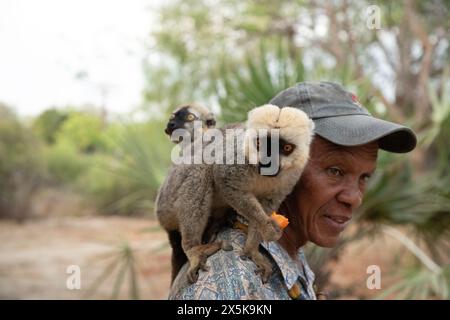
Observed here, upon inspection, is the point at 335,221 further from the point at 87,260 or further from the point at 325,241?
the point at 87,260

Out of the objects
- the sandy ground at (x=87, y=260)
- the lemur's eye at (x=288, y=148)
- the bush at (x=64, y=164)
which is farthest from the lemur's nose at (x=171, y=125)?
the bush at (x=64, y=164)

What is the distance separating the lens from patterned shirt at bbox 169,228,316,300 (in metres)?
1.75

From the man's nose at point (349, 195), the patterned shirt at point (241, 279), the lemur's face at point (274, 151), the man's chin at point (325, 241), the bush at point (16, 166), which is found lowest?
the patterned shirt at point (241, 279)

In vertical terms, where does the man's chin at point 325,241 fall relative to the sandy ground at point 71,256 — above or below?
above

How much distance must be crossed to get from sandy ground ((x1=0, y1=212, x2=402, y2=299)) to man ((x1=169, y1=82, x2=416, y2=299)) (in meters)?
3.29

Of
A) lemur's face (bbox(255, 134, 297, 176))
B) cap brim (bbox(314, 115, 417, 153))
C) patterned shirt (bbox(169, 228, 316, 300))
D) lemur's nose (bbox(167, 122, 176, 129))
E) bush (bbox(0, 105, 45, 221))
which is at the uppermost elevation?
bush (bbox(0, 105, 45, 221))

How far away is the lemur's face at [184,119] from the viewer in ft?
10.6

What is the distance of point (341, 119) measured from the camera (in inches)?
86.0

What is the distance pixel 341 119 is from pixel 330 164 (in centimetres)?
20

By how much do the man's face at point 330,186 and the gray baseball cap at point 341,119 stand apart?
0.09 m

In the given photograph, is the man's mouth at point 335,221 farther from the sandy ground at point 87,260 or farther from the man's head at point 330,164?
the sandy ground at point 87,260

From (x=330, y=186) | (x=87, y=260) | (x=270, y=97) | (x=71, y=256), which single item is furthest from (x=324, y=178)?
(x=71, y=256)

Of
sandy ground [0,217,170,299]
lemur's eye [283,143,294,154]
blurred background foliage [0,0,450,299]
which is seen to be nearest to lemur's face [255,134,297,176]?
lemur's eye [283,143,294,154]

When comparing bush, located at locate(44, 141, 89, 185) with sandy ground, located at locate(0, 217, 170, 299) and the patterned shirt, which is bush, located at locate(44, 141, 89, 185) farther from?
the patterned shirt
